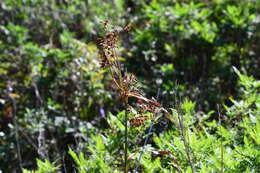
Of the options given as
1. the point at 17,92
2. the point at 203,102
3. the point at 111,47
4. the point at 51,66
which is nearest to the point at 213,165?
the point at 111,47

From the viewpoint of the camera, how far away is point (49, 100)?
4016mm

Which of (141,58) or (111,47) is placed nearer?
(111,47)

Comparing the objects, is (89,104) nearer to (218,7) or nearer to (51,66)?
(51,66)

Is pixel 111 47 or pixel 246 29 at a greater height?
pixel 111 47

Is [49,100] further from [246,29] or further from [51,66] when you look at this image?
[246,29]

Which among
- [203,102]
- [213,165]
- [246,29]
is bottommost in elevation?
[203,102]

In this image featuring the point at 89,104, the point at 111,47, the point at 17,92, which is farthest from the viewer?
the point at 17,92

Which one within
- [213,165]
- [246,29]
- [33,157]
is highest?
[246,29]

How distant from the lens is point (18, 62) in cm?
461

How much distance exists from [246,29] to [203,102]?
90 cm

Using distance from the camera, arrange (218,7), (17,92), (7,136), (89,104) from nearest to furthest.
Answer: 1. (7,136)
2. (89,104)
3. (17,92)
4. (218,7)

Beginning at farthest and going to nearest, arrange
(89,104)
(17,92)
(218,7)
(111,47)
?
(218,7)
(17,92)
(89,104)
(111,47)

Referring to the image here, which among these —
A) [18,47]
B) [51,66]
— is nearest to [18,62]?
[18,47]

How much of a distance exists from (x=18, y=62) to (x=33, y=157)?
3.83 ft
